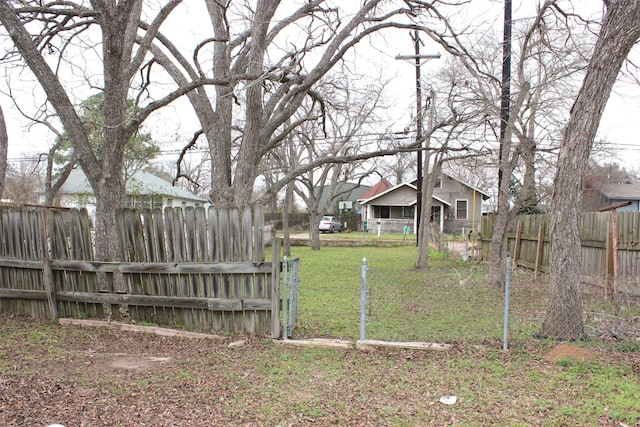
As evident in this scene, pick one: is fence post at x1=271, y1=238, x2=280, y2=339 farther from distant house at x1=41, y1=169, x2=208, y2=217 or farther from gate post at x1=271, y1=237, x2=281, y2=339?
distant house at x1=41, y1=169, x2=208, y2=217

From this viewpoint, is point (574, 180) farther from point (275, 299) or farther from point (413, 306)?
point (413, 306)

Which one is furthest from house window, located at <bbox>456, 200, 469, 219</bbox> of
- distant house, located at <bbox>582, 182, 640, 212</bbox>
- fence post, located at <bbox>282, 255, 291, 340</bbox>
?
fence post, located at <bbox>282, 255, 291, 340</bbox>

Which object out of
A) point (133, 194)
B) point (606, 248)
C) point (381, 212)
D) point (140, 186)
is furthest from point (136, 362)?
point (381, 212)

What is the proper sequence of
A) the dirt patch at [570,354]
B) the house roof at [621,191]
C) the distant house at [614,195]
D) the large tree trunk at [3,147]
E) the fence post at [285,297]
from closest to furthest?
the dirt patch at [570,354]
the fence post at [285,297]
the large tree trunk at [3,147]
the distant house at [614,195]
the house roof at [621,191]

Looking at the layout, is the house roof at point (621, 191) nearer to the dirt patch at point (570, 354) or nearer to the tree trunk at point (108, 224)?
the dirt patch at point (570, 354)

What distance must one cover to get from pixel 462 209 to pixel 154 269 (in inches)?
1404

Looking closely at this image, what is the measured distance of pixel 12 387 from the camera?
398cm

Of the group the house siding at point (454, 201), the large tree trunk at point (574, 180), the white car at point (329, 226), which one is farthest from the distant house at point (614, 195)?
the large tree trunk at point (574, 180)

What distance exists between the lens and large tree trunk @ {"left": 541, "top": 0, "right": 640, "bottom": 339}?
5594mm

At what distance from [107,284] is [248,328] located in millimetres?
2175

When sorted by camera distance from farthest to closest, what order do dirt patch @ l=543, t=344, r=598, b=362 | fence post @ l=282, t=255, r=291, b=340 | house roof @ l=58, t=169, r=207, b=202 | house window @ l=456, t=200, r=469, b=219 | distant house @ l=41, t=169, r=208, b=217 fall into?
house window @ l=456, t=200, r=469, b=219 → house roof @ l=58, t=169, r=207, b=202 → distant house @ l=41, t=169, r=208, b=217 → fence post @ l=282, t=255, r=291, b=340 → dirt patch @ l=543, t=344, r=598, b=362

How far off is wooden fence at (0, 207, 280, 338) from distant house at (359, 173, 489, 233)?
31.7m

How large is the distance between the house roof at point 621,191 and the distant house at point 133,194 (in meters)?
31.6

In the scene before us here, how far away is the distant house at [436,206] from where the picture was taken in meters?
38.2
